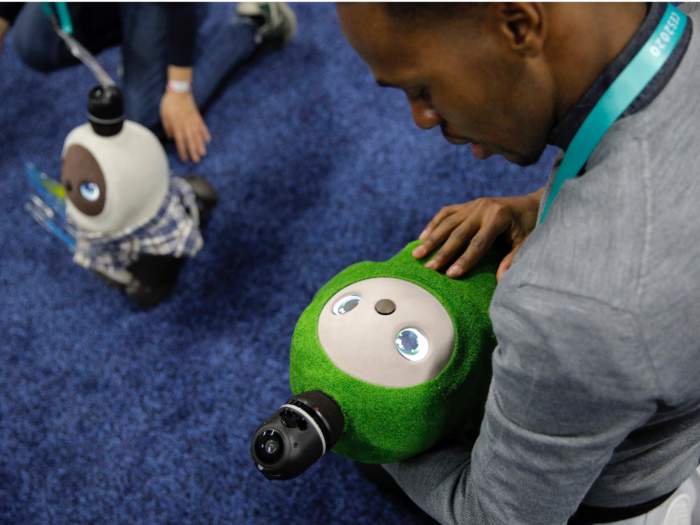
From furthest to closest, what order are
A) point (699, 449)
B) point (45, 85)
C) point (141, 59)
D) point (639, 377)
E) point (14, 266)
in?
point (45, 85) < point (141, 59) < point (14, 266) < point (699, 449) < point (639, 377)

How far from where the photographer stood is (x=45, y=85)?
1.70 metres

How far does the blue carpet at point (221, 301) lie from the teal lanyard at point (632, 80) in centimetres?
71

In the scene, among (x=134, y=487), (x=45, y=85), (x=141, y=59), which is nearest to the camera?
(x=134, y=487)

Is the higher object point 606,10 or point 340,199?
point 606,10

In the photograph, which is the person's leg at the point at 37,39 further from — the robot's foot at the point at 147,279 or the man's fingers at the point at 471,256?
the man's fingers at the point at 471,256

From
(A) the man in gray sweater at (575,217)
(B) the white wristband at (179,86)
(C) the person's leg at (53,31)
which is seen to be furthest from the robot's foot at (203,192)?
(A) the man in gray sweater at (575,217)

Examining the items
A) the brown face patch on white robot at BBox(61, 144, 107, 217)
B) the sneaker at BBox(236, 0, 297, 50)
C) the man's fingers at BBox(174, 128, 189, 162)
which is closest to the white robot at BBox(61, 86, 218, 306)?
the brown face patch on white robot at BBox(61, 144, 107, 217)

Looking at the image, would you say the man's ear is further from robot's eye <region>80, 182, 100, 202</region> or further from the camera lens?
robot's eye <region>80, 182, 100, 202</region>

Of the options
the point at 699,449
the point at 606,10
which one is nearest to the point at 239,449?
the point at 699,449

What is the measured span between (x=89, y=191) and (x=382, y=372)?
66 centimetres

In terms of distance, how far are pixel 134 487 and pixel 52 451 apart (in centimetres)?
17

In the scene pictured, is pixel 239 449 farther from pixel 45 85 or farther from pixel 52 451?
pixel 45 85

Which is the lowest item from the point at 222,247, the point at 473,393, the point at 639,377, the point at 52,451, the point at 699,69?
the point at 52,451

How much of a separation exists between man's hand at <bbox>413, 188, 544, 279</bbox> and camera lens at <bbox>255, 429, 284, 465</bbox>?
1.04 feet
